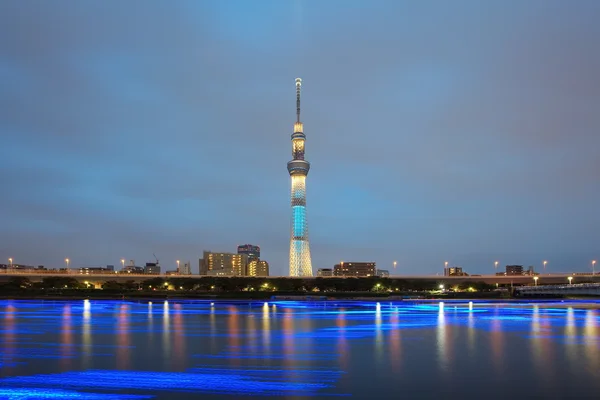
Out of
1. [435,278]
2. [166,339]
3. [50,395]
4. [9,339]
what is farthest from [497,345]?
[435,278]

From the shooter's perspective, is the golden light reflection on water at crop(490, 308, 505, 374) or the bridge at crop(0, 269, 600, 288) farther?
the bridge at crop(0, 269, 600, 288)

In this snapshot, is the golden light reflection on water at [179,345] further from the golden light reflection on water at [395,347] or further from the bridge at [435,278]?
the bridge at [435,278]

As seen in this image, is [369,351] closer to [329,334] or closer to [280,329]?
[329,334]

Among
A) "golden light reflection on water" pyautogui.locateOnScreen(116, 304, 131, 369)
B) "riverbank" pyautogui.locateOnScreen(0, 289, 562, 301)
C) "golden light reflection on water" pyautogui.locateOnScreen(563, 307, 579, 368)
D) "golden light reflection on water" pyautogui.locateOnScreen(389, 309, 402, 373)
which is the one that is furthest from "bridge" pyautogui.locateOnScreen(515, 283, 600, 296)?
"golden light reflection on water" pyautogui.locateOnScreen(116, 304, 131, 369)

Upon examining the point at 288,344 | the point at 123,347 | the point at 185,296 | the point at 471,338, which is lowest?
the point at 185,296

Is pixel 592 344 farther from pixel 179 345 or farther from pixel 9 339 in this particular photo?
pixel 9 339

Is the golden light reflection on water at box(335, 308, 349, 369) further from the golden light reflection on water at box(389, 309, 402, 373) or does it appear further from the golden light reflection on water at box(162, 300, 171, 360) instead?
the golden light reflection on water at box(162, 300, 171, 360)

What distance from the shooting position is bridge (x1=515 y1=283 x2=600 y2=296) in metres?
77.4

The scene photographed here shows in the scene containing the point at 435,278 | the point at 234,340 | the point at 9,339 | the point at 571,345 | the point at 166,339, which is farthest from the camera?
the point at 435,278

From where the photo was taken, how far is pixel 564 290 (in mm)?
87625

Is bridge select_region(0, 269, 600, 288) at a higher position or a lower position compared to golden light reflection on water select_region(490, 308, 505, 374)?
lower

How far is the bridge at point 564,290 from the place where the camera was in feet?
254

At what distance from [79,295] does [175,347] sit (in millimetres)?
78977

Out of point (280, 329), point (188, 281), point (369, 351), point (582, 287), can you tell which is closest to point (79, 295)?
point (188, 281)
